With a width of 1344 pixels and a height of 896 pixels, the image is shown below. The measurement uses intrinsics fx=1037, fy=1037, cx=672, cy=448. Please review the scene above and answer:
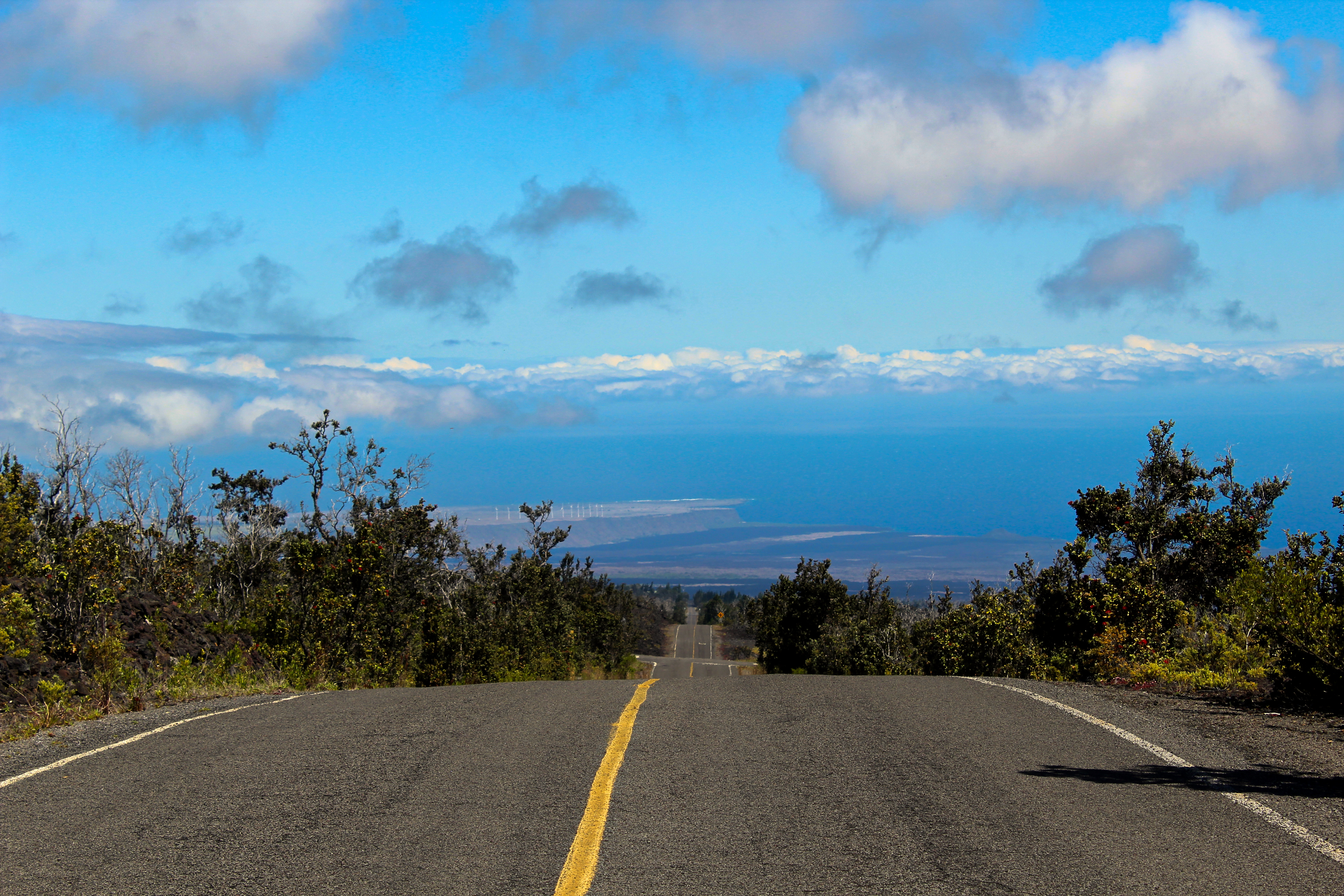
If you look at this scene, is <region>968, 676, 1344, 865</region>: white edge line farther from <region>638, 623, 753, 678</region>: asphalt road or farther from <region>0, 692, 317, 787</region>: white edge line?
<region>638, 623, 753, 678</region>: asphalt road

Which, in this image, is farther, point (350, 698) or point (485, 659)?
point (485, 659)

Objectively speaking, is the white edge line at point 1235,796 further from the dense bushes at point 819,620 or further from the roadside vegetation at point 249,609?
the dense bushes at point 819,620

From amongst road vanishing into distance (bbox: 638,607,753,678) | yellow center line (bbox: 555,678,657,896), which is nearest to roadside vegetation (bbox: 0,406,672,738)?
yellow center line (bbox: 555,678,657,896)

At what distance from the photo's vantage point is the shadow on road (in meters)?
7.41

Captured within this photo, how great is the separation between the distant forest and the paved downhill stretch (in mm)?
4318

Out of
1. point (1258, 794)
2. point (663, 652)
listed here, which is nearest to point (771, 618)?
point (1258, 794)

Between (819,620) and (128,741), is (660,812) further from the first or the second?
(819,620)

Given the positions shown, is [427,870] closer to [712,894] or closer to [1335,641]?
[712,894]

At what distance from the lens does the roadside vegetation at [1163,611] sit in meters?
11.5

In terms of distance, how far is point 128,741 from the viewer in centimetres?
960

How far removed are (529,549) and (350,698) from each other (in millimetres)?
51437

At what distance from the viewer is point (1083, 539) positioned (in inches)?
870

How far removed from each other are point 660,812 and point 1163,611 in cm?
1568

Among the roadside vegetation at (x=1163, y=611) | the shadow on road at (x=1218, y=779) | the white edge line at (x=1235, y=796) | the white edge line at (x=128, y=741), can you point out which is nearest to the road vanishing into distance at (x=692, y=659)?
the roadside vegetation at (x=1163, y=611)
